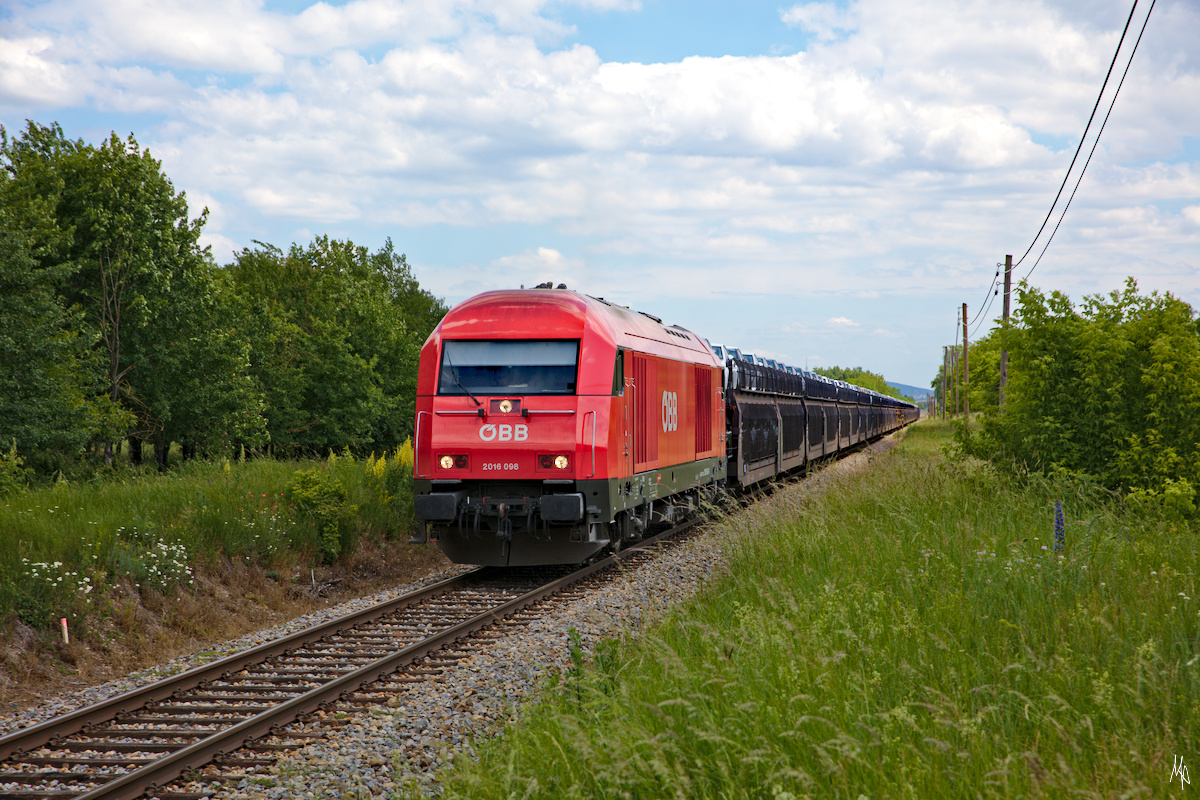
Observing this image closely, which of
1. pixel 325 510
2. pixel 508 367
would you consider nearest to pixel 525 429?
pixel 508 367

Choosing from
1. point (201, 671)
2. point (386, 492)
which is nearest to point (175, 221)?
point (386, 492)

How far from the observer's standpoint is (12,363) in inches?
797

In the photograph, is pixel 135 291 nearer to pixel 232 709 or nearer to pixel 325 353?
pixel 325 353

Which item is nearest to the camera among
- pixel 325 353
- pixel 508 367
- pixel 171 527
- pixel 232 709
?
pixel 232 709

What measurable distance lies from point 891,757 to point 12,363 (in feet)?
73.4

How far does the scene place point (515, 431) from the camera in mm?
10688

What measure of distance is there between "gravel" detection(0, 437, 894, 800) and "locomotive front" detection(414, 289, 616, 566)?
3.56 ft

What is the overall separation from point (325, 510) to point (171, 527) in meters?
2.20

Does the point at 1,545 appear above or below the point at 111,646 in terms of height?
above

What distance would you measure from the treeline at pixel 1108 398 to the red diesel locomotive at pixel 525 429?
5425 mm

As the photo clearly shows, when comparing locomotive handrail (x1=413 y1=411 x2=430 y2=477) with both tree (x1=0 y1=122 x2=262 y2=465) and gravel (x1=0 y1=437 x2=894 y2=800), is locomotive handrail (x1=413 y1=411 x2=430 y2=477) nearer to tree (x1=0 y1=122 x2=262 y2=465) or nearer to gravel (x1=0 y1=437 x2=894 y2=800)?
gravel (x1=0 y1=437 x2=894 y2=800)

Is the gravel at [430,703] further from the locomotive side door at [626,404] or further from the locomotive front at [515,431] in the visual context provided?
the locomotive side door at [626,404]

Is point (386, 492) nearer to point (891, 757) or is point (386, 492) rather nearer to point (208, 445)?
point (891, 757)

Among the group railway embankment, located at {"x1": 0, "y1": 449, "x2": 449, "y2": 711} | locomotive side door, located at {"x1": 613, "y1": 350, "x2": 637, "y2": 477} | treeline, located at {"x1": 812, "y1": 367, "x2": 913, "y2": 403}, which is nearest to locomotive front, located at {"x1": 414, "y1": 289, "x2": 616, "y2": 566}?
locomotive side door, located at {"x1": 613, "y1": 350, "x2": 637, "y2": 477}
